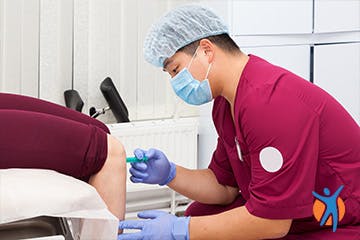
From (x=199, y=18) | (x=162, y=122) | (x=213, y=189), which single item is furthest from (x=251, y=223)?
(x=162, y=122)

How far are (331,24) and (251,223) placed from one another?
158cm

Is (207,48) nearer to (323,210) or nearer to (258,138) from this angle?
(258,138)

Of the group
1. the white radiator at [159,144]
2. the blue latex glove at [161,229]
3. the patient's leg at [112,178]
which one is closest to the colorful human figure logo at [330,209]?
the blue latex glove at [161,229]

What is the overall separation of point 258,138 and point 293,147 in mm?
99

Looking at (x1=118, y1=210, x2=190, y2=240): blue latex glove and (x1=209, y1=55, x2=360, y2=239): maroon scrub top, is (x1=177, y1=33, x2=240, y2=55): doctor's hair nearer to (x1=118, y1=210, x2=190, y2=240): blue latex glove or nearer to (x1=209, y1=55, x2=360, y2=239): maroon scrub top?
(x1=209, y1=55, x2=360, y2=239): maroon scrub top

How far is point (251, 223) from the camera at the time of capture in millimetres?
Answer: 1636

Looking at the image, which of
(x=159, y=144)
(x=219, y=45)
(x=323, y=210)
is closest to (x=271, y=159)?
(x=323, y=210)

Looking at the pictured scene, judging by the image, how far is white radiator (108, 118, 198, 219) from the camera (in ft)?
9.47

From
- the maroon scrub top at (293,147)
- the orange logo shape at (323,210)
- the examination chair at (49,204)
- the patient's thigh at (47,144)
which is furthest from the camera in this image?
the orange logo shape at (323,210)

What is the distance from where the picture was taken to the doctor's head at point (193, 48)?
1725 millimetres

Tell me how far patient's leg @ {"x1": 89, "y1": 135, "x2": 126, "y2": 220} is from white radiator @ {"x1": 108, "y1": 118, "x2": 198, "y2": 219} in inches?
53.2

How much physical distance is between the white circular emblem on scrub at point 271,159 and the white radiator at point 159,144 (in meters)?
1.33

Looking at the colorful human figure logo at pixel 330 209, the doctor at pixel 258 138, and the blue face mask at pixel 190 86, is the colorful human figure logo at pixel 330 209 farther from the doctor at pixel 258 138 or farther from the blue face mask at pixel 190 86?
the blue face mask at pixel 190 86

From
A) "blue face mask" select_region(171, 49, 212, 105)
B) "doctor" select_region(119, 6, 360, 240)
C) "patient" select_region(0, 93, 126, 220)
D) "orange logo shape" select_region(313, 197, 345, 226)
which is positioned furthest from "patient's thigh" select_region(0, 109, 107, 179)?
"orange logo shape" select_region(313, 197, 345, 226)
